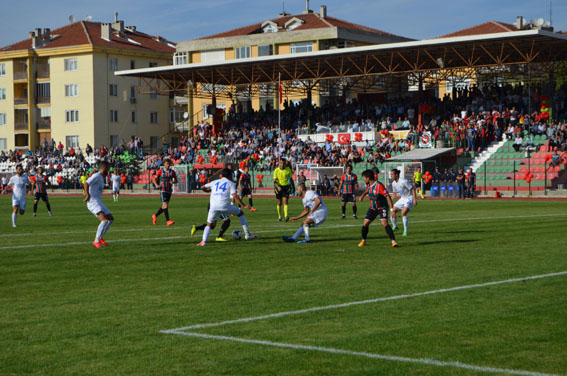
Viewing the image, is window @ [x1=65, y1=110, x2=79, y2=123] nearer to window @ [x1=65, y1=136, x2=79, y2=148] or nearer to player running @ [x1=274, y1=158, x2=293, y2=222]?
window @ [x1=65, y1=136, x2=79, y2=148]

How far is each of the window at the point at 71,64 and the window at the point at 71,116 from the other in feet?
15.4

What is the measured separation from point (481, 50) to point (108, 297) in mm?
48716

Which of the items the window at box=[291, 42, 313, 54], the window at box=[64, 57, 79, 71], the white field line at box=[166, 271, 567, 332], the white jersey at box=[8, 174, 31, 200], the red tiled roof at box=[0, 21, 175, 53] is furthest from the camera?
the red tiled roof at box=[0, 21, 175, 53]

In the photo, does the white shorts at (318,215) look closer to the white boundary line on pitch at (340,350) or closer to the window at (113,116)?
the white boundary line on pitch at (340,350)

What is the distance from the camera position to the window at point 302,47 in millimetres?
79188

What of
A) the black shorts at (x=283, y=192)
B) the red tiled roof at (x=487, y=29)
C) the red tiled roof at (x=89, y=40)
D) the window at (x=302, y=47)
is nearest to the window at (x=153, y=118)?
the red tiled roof at (x=89, y=40)

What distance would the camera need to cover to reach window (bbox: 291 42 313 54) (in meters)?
79.2

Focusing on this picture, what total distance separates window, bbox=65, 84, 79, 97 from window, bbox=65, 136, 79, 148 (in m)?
4.70

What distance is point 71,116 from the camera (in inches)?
3403

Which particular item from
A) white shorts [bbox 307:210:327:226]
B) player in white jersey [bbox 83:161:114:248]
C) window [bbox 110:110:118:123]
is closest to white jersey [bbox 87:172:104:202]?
player in white jersey [bbox 83:161:114:248]

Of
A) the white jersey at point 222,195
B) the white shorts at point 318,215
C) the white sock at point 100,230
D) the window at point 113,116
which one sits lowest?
the white sock at point 100,230

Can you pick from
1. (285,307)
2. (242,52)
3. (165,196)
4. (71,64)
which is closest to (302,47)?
(242,52)

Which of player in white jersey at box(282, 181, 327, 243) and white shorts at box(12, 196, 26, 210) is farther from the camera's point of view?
white shorts at box(12, 196, 26, 210)

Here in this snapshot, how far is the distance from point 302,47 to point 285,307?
7178cm
